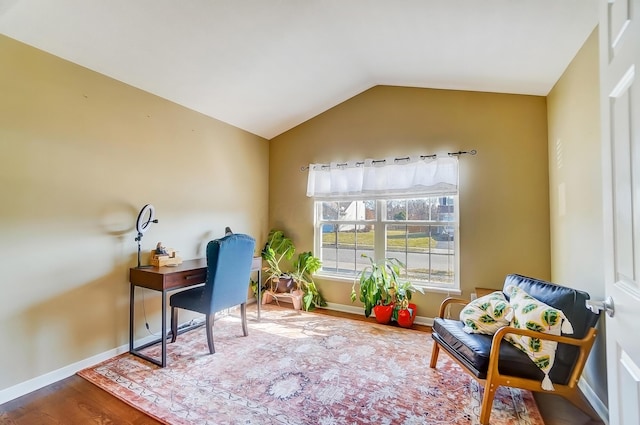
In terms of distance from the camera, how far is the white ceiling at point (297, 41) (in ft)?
6.11

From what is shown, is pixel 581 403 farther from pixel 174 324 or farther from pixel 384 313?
pixel 174 324

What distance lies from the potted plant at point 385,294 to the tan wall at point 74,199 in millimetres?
2098

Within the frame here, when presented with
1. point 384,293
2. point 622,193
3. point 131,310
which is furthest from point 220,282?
point 622,193

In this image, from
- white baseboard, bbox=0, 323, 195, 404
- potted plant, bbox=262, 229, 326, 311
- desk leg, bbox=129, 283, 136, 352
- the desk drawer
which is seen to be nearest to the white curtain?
potted plant, bbox=262, 229, 326, 311

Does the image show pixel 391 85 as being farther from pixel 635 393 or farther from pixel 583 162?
pixel 635 393

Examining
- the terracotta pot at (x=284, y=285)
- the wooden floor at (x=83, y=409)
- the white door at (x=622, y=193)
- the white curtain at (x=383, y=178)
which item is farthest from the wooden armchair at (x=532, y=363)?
the terracotta pot at (x=284, y=285)

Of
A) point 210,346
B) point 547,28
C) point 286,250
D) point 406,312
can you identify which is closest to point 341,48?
point 547,28

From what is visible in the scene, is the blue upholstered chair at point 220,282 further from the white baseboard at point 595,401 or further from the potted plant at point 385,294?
the white baseboard at point 595,401

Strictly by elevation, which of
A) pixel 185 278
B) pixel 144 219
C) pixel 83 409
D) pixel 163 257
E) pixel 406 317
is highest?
pixel 144 219

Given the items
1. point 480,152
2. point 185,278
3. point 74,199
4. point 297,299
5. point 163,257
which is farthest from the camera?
point 297,299

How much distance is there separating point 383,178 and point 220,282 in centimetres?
222

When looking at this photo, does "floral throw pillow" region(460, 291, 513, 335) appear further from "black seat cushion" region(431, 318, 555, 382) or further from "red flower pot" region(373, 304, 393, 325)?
"red flower pot" region(373, 304, 393, 325)

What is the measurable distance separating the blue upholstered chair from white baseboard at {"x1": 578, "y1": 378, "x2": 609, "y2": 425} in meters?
2.76

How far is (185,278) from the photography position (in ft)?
8.19
